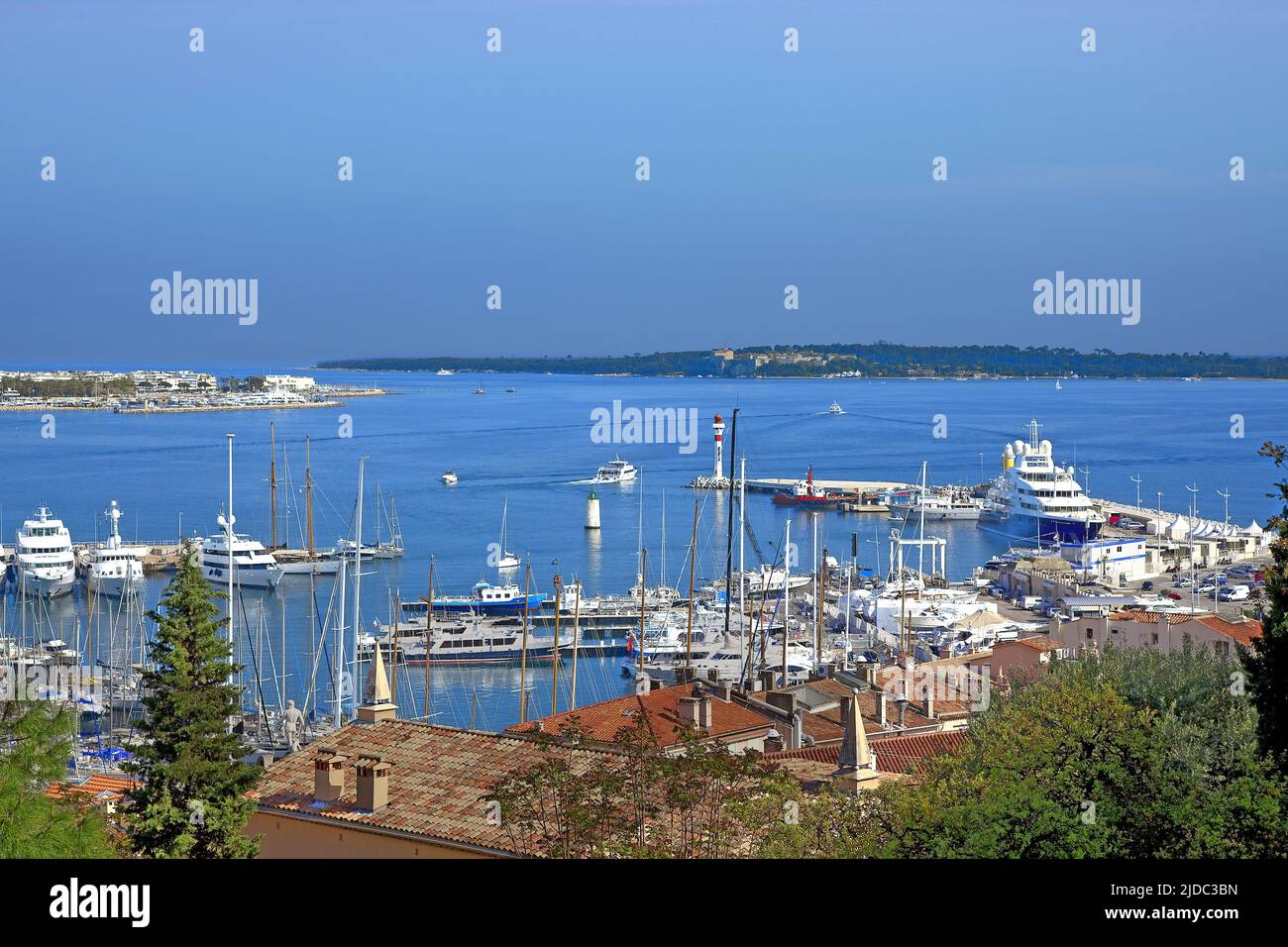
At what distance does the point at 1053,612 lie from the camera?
125 feet

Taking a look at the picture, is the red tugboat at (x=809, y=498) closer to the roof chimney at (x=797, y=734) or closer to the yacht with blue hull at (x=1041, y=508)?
the yacht with blue hull at (x=1041, y=508)

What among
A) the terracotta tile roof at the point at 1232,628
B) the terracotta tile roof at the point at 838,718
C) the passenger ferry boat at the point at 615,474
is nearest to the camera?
the terracotta tile roof at the point at 838,718

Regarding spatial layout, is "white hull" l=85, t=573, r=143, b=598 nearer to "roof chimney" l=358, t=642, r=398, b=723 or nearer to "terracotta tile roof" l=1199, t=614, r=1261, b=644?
"roof chimney" l=358, t=642, r=398, b=723

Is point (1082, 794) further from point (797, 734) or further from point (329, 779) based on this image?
point (797, 734)

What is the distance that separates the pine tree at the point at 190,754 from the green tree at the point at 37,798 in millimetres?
428

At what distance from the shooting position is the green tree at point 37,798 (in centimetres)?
846

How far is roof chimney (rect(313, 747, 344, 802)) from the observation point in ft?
38.9

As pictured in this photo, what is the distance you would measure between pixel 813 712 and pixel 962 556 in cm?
3770

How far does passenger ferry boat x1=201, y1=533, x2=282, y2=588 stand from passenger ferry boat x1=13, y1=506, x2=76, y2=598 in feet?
13.0

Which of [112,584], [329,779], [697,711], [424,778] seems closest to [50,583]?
[112,584]

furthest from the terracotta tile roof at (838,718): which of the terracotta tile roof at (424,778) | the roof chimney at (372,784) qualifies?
the roof chimney at (372,784)

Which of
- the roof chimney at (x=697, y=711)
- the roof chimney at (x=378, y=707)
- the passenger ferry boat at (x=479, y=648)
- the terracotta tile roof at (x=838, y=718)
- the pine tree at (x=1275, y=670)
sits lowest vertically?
the passenger ferry boat at (x=479, y=648)

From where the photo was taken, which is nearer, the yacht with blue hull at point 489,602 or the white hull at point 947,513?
the yacht with blue hull at point 489,602

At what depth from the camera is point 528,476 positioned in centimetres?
7900
